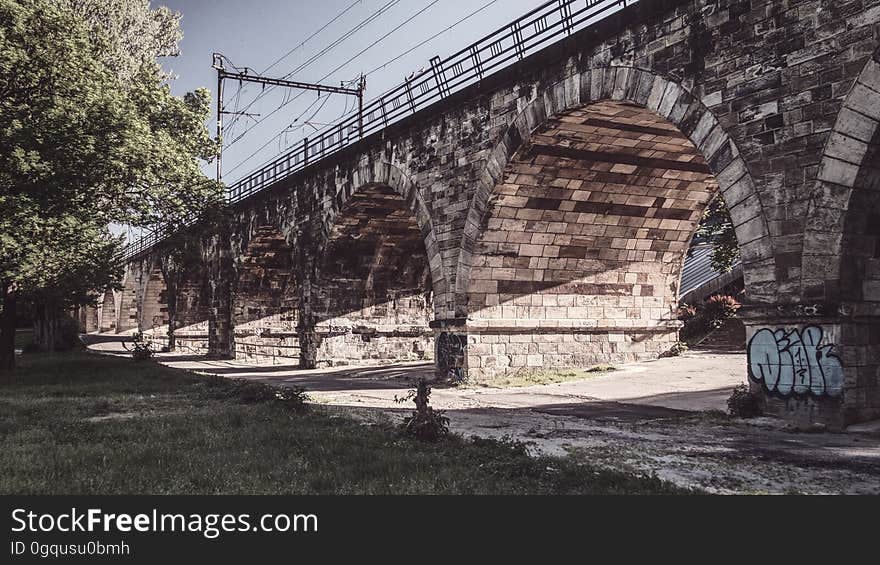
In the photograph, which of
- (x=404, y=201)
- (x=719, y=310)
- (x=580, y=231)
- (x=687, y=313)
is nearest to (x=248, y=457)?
(x=580, y=231)

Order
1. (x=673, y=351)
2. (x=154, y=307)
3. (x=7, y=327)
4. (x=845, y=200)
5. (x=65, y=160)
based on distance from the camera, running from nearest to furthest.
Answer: (x=845, y=200) → (x=65, y=160) → (x=673, y=351) → (x=7, y=327) → (x=154, y=307)

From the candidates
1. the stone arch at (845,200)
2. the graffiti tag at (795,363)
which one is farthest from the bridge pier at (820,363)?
the stone arch at (845,200)

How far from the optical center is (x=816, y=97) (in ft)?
26.9

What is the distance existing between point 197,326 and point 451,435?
2936 cm

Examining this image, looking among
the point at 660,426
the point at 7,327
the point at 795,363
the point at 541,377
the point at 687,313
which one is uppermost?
the point at 687,313

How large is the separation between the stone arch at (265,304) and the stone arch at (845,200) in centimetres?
2013

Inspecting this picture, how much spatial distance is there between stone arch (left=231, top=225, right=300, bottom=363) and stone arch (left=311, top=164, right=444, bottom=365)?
15.9 feet

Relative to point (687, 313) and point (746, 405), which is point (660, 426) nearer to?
point (746, 405)

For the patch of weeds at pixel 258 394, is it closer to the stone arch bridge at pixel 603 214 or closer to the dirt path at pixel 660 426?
the dirt path at pixel 660 426

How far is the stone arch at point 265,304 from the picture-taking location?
84.9 ft

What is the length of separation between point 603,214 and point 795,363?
704 centimetres

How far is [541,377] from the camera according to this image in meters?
14.5

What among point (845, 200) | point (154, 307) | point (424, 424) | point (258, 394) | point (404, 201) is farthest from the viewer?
point (154, 307)

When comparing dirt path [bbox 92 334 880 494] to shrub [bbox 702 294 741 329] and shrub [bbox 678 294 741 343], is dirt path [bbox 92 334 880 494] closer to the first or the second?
shrub [bbox 678 294 741 343]
